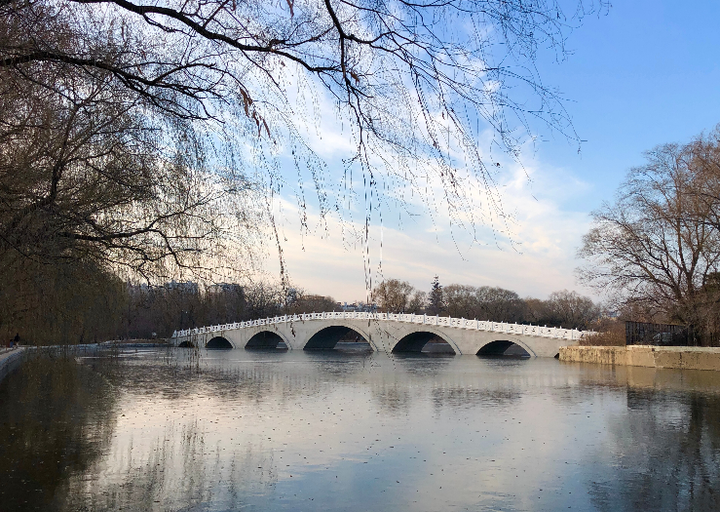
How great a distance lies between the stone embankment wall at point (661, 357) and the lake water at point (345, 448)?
744 centimetres

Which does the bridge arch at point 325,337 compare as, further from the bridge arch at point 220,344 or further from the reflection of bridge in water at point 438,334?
the bridge arch at point 220,344

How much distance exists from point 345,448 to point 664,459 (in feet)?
14.6

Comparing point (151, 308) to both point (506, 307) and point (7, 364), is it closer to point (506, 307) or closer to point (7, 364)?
point (7, 364)

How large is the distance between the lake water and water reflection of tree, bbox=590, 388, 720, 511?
0.03m

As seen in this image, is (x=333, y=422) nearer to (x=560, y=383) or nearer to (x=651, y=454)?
(x=651, y=454)

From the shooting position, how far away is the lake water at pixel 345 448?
6.77 m

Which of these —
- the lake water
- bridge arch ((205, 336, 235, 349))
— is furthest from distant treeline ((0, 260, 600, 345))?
bridge arch ((205, 336, 235, 349))

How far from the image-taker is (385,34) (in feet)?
10.9

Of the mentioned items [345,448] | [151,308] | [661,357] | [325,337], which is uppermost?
[151,308]

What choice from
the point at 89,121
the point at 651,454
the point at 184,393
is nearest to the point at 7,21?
the point at 89,121

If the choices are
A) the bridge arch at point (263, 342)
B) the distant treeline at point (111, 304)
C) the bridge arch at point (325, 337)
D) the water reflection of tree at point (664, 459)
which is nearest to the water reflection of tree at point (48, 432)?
the distant treeline at point (111, 304)

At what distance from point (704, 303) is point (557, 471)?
19.1m

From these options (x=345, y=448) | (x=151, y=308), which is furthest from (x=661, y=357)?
(x=151, y=308)

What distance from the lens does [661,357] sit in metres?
25.5
